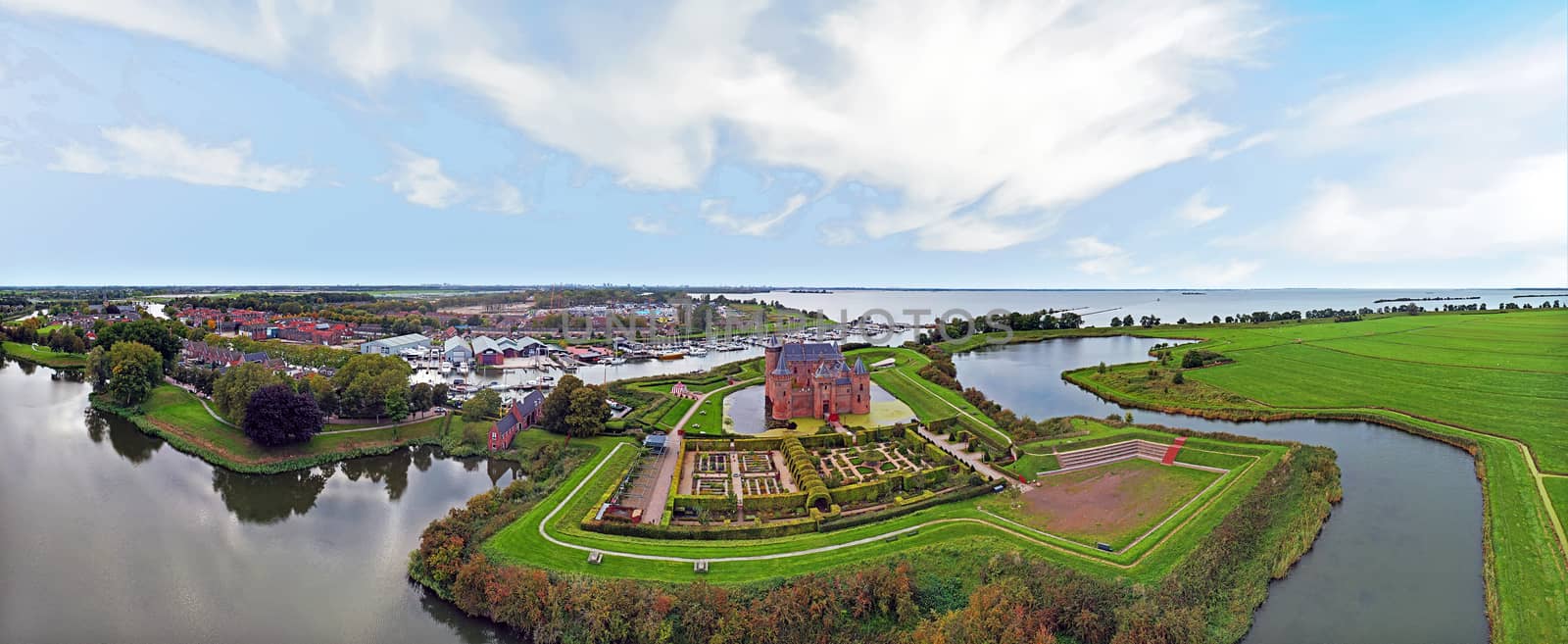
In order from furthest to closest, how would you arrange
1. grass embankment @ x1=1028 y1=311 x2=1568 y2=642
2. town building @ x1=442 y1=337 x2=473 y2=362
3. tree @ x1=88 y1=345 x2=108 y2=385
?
town building @ x1=442 y1=337 x2=473 y2=362, tree @ x1=88 y1=345 x2=108 y2=385, grass embankment @ x1=1028 y1=311 x2=1568 y2=642

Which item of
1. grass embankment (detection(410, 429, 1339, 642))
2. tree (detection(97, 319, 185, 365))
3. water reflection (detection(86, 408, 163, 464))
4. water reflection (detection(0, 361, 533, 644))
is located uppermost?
tree (detection(97, 319, 185, 365))

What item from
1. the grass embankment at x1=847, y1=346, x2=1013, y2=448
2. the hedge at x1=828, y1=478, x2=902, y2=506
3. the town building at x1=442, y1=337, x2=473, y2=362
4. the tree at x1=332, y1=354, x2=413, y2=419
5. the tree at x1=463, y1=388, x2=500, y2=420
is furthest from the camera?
the town building at x1=442, y1=337, x2=473, y2=362

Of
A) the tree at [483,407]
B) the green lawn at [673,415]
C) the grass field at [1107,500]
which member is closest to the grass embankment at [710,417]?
the green lawn at [673,415]

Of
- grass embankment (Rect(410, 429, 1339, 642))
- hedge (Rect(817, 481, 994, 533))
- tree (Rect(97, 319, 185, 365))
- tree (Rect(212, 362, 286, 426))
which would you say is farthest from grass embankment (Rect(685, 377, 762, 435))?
tree (Rect(97, 319, 185, 365))

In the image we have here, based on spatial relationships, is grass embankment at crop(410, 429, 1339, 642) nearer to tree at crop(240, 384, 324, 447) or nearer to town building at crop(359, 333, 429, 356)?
tree at crop(240, 384, 324, 447)

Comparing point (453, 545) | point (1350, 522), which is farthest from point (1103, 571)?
point (453, 545)

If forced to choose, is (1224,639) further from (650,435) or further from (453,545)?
(650,435)

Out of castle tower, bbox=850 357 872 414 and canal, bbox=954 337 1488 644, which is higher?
castle tower, bbox=850 357 872 414
